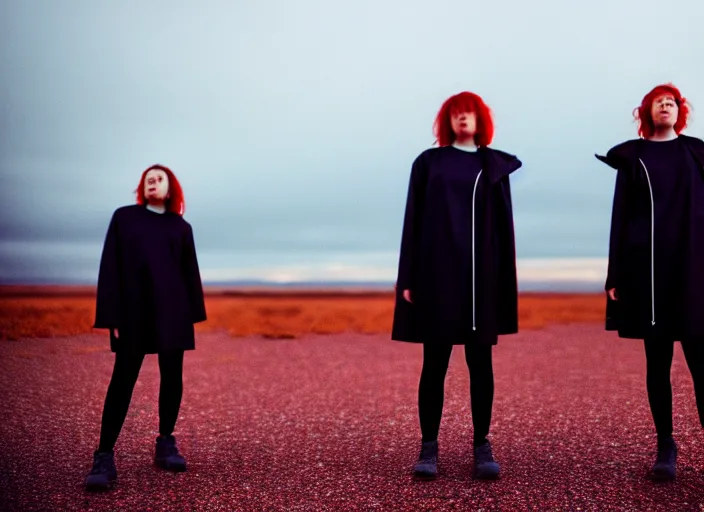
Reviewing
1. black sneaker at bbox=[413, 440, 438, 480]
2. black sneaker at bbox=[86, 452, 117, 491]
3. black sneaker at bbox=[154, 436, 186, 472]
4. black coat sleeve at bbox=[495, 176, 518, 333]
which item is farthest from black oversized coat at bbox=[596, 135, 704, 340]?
black sneaker at bbox=[86, 452, 117, 491]

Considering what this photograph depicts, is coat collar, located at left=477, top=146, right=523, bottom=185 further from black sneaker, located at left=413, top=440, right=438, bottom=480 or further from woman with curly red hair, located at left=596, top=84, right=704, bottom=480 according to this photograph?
black sneaker, located at left=413, top=440, right=438, bottom=480

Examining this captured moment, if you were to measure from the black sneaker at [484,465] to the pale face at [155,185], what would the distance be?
2655 millimetres

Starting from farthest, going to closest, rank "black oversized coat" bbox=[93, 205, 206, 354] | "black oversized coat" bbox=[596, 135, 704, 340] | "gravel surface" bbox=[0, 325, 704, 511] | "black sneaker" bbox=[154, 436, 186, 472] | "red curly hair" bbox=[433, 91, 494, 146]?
"black sneaker" bbox=[154, 436, 186, 472] < "black oversized coat" bbox=[93, 205, 206, 354] < "red curly hair" bbox=[433, 91, 494, 146] < "black oversized coat" bbox=[596, 135, 704, 340] < "gravel surface" bbox=[0, 325, 704, 511]

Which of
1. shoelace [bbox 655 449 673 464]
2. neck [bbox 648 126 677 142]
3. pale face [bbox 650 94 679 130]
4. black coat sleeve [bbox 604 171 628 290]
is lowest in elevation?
shoelace [bbox 655 449 673 464]

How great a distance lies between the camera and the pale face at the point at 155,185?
436 cm

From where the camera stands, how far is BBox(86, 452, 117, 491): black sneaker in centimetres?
405

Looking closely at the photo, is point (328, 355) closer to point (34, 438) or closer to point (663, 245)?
point (34, 438)

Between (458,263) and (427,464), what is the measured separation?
4.24ft

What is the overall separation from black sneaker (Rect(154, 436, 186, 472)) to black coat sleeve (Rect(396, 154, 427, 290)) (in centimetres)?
195

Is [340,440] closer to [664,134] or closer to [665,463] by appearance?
[665,463]

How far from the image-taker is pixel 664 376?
4125mm

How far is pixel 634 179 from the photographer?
13.5 feet

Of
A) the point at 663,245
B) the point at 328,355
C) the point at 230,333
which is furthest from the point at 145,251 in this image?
the point at 230,333

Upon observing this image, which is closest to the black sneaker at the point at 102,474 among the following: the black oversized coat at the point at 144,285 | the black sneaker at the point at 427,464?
the black oversized coat at the point at 144,285
